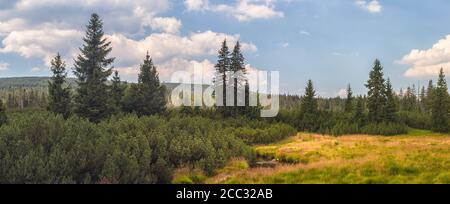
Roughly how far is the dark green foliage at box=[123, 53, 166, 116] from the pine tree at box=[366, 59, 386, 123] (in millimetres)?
36145

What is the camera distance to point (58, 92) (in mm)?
50719

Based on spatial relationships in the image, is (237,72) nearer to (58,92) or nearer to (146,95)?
(146,95)

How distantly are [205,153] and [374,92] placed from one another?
166ft

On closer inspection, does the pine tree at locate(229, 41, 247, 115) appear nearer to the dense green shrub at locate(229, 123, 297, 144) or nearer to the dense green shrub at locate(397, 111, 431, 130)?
the dense green shrub at locate(229, 123, 297, 144)

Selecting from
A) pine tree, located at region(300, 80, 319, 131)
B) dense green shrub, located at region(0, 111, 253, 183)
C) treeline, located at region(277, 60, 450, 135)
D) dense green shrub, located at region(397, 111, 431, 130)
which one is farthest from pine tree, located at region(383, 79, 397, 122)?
dense green shrub, located at region(0, 111, 253, 183)

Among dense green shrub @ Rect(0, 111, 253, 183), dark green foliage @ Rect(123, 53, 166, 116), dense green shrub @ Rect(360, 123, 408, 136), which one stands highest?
dark green foliage @ Rect(123, 53, 166, 116)

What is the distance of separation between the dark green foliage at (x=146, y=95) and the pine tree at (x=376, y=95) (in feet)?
119

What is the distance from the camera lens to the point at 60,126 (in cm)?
2106

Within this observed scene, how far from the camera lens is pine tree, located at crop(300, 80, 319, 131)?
6719cm

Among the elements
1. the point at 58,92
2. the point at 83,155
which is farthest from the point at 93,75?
the point at 83,155

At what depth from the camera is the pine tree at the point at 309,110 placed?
67.2m
